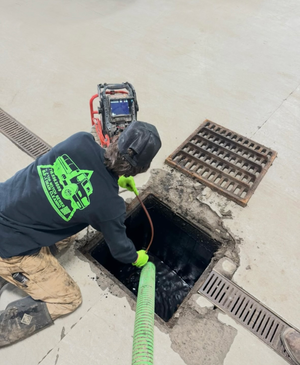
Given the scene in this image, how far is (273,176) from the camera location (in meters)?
2.38

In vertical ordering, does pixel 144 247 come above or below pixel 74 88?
below

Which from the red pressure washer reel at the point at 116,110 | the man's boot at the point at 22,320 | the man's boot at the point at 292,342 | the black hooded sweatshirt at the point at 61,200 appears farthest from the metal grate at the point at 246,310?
the red pressure washer reel at the point at 116,110

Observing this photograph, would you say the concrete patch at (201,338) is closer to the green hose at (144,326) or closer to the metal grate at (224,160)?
the green hose at (144,326)

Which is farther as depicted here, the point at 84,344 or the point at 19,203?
the point at 84,344

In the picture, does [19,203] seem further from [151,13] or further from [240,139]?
[151,13]

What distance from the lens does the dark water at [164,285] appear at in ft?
7.51

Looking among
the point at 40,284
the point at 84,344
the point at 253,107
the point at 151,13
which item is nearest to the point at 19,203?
the point at 40,284

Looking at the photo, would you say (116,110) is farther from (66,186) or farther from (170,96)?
(170,96)

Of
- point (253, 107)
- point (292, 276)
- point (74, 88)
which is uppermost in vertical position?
point (253, 107)

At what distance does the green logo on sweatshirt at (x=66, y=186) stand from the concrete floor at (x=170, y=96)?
64 centimetres

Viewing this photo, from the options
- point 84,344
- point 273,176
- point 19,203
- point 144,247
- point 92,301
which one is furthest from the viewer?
point 144,247

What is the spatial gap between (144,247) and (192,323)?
1.01 m

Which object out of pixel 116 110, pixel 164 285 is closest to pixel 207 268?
pixel 164 285

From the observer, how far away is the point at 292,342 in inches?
59.6
